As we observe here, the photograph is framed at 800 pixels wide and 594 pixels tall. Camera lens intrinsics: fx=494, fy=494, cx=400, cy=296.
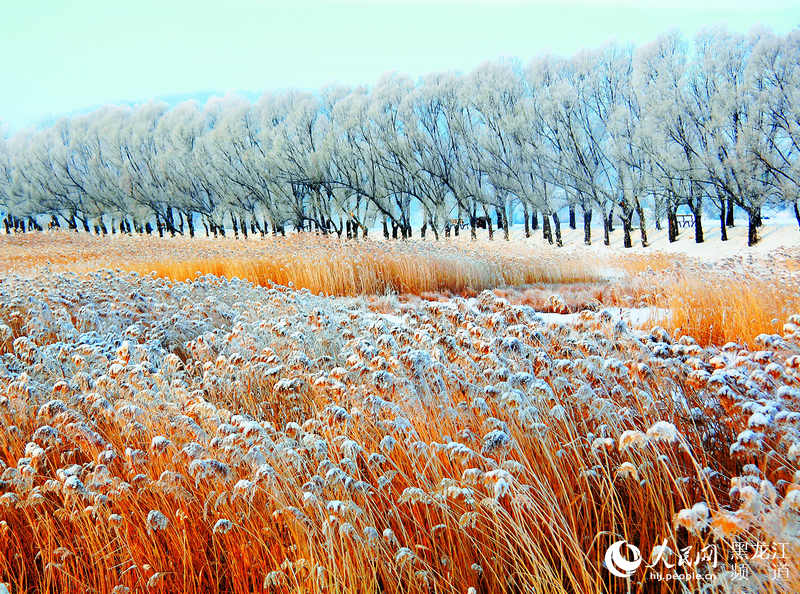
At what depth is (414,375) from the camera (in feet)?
9.63

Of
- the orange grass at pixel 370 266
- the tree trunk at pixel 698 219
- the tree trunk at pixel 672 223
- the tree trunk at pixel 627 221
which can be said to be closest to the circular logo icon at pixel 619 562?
the orange grass at pixel 370 266

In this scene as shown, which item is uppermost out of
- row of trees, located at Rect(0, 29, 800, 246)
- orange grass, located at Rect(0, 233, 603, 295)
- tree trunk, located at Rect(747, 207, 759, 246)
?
row of trees, located at Rect(0, 29, 800, 246)

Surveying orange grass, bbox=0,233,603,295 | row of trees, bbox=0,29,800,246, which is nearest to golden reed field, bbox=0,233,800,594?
orange grass, bbox=0,233,603,295

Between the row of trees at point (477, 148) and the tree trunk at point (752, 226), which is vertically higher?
the row of trees at point (477, 148)

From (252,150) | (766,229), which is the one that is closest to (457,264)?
(766,229)

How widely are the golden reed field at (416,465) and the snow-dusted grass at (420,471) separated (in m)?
0.02

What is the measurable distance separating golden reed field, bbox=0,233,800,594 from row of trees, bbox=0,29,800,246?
911 inches

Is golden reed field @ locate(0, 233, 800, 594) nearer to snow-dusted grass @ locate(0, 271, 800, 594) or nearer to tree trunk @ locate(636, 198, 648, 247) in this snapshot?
snow-dusted grass @ locate(0, 271, 800, 594)

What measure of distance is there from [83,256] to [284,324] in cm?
1561

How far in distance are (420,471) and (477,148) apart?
30253 mm

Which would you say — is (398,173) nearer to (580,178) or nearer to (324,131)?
(324,131)

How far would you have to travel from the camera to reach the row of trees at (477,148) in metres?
22.5

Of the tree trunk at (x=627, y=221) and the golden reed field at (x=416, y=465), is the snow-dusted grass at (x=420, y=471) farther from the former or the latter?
the tree trunk at (x=627, y=221)

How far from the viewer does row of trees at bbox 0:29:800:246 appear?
22500 mm
